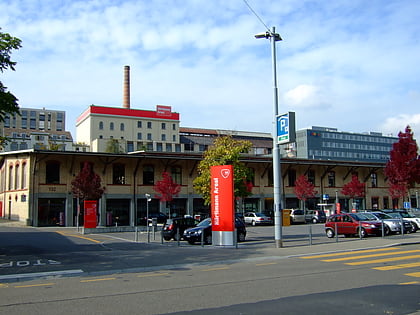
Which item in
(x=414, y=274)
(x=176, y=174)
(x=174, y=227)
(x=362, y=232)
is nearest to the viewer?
(x=414, y=274)

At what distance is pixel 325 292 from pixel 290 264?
16.3ft

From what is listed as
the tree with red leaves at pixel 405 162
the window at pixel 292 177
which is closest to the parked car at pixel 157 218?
the window at pixel 292 177

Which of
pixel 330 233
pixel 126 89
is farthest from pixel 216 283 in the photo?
pixel 126 89

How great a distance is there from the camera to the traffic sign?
1944cm

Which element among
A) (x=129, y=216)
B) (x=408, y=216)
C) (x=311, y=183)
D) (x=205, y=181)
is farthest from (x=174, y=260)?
(x=311, y=183)

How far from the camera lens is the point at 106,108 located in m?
101

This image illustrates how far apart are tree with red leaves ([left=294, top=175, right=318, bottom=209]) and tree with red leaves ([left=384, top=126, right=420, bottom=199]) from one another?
1300 cm

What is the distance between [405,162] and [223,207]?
24702 millimetres

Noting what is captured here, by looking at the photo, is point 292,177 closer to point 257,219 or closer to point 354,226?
point 257,219

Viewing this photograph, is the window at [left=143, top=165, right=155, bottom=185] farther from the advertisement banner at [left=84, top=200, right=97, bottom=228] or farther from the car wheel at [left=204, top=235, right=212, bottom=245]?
the car wheel at [left=204, top=235, right=212, bottom=245]

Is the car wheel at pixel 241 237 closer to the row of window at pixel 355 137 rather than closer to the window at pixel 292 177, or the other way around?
the window at pixel 292 177

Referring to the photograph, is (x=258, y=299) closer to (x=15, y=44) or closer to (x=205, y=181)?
(x=15, y=44)

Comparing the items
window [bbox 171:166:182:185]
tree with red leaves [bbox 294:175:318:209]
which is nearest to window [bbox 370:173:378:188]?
tree with red leaves [bbox 294:175:318:209]

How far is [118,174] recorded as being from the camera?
4662cm
